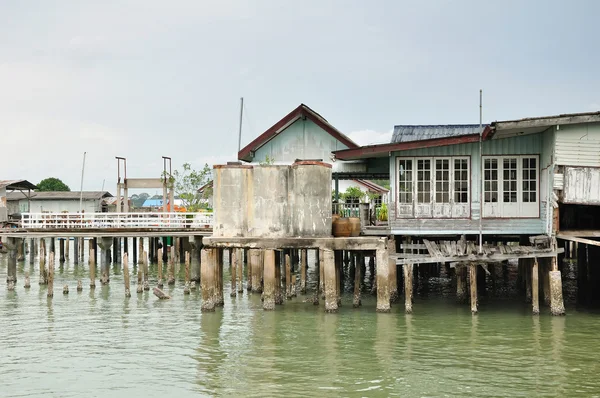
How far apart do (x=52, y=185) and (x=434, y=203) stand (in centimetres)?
8677

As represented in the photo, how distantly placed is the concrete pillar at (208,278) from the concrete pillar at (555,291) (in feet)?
32.9

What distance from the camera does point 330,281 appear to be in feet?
76.9

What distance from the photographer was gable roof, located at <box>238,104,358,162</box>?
33969 millimetres

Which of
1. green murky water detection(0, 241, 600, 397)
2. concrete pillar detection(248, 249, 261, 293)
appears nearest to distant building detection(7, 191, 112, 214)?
concrete pillar detection(248, 249, 261, 293)

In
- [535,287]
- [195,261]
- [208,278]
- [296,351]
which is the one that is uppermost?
[208,278]

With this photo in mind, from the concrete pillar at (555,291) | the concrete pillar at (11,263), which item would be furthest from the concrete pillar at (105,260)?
the concrete pillar at (555,291)

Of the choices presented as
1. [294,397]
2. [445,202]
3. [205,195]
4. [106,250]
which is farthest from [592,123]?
[205,195]

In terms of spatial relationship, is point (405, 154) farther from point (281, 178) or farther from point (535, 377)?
point (535, 377)

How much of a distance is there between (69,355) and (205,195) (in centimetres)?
3290

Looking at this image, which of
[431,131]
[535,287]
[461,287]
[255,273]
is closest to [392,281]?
[461,287]

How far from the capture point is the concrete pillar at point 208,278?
23984 millimetres

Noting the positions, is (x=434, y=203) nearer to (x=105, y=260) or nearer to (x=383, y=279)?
(x=383, y=279)

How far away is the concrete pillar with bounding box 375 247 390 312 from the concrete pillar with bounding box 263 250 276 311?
3155 mm

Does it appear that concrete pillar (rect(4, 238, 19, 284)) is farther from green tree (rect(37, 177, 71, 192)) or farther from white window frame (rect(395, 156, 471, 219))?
green tree (rect(37, 177, 71, 192))
